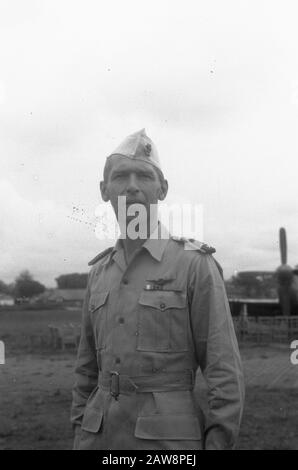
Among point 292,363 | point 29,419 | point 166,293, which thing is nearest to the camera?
point 166,293

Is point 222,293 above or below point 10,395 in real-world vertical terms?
above

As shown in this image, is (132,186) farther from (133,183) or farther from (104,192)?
(104,192)

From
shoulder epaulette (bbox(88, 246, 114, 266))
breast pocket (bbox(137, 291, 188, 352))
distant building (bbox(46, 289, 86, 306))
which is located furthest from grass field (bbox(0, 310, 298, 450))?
distant building (bbox(46, 289, 86, 306))

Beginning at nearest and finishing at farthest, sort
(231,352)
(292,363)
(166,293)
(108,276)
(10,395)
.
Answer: (231,352)
(166,293)
(108,276)
(10,395)
(292,363)

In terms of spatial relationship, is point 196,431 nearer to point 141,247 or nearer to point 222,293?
point 222,293

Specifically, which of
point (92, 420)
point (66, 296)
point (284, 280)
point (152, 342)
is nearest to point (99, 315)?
point (152, 342)

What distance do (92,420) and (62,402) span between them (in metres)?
7.01

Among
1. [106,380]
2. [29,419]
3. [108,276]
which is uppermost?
[108,276]

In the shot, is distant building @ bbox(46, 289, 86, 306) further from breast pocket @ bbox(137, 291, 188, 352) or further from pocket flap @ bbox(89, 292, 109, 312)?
breast pocket @ bbox(137, 291, 188, 352)

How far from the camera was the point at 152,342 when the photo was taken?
7.69 feet

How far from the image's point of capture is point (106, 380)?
2434mm

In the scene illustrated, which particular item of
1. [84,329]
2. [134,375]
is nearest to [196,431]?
[134,375]

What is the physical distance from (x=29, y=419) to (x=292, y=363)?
7.83 meters

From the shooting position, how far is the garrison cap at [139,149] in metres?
2.54
